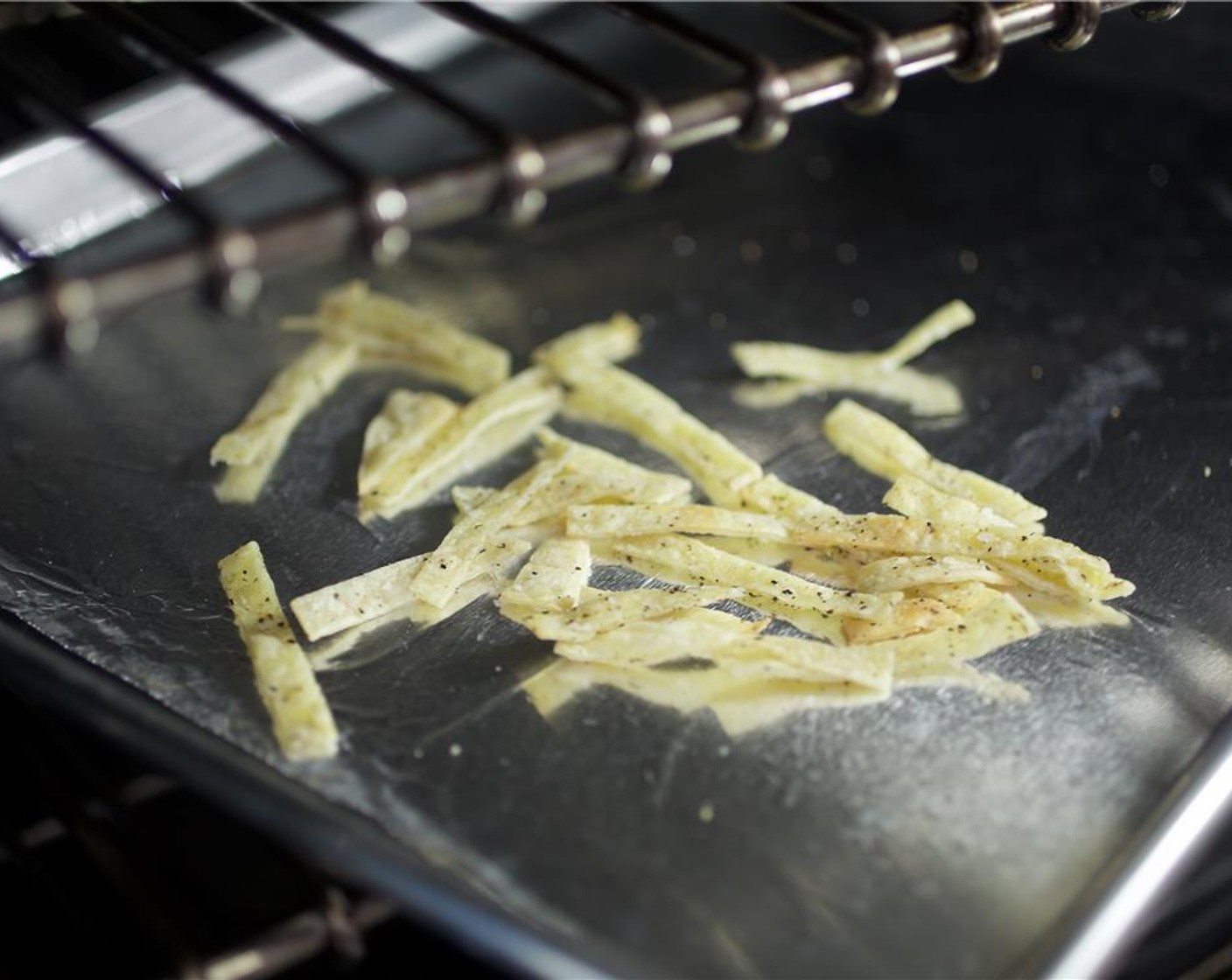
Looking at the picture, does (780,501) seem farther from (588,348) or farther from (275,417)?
(275,417)

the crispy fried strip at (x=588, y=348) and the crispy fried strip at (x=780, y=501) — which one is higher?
the crispy fried strip at (x=588, y=348)

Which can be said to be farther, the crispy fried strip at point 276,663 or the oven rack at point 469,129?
the crispy fried strip at point 276,663

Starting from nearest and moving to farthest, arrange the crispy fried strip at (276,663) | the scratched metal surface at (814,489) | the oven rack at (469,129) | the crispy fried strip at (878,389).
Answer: the oven rack at (469,129)
the scratched metal surface at (814,489)
the crispy fried strip at (276,663)
the crispy fried strip at (878,389)

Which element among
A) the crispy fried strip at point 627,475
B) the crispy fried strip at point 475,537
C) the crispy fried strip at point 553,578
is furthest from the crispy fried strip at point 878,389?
the crispy fried strip at point 553,578

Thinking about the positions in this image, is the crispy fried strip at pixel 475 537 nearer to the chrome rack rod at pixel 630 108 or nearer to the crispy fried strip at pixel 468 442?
the crispy fried strip at pixel 468 442

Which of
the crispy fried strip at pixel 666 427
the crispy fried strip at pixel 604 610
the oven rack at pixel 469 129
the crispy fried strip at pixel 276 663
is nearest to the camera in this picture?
the oven rack at pixel 469 129

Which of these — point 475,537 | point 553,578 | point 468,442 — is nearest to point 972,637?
point 553,578

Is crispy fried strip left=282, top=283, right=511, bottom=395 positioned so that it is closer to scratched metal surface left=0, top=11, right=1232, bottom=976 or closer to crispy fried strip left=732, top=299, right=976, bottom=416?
scratched metal surface left=0, top=11, right=1232, bottom=976
